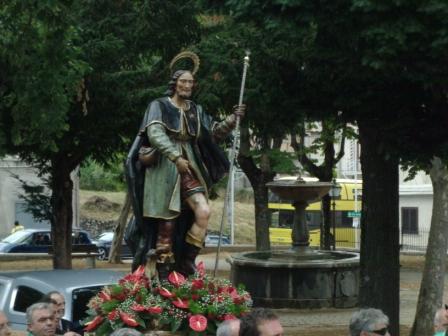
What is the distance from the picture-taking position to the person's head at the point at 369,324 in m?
6.27

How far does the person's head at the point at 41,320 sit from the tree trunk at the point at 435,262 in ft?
Answer: 34.1

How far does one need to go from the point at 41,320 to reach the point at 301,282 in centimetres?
1543

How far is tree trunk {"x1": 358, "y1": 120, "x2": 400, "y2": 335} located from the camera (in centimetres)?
1377

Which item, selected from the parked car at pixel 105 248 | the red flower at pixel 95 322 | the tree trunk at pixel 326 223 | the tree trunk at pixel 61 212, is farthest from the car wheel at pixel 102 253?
the red flower at pixel 95 322

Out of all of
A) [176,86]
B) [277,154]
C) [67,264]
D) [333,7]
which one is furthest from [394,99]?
[277,154]

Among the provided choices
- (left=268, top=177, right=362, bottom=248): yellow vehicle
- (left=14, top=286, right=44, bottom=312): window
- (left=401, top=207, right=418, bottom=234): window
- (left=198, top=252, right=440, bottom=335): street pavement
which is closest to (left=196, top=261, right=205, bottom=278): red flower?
(left=14, top=286, right=44, bottom=312): window

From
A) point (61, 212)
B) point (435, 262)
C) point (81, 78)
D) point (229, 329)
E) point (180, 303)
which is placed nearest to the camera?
point (229, 329)

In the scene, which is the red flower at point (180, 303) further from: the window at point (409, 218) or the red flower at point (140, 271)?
the window at point (409, 218)

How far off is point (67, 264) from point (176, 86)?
1473 cm

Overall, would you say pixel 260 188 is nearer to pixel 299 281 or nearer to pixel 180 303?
pixel 299 281

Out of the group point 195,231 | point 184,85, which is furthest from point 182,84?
point 195,231

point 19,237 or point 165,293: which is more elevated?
point 19,237

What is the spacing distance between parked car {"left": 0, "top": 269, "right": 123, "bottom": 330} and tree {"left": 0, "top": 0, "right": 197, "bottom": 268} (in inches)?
181

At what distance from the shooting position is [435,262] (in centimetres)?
1752
